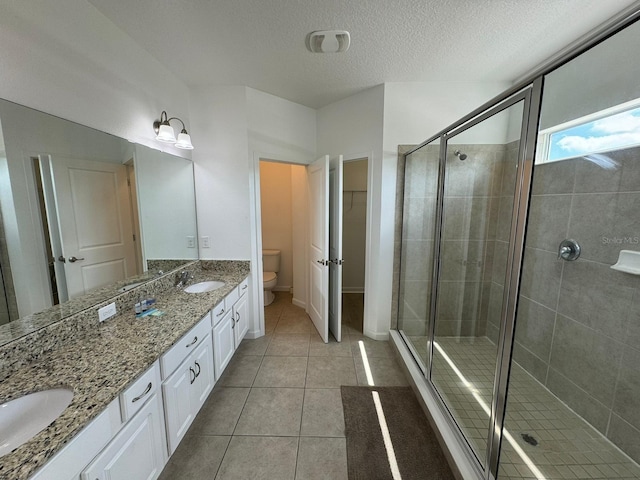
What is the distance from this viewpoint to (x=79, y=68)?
1.38 meters

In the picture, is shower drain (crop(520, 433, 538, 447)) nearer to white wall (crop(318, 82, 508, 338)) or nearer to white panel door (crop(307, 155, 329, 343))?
white wall (crop(318, 82, 508, 338))

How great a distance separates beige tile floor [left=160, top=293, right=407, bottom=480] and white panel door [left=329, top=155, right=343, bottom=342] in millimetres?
287

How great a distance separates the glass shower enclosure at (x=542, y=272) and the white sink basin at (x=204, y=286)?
Result: 6.40ft

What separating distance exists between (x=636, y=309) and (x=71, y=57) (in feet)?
11.0

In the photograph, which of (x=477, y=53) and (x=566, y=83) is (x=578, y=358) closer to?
(x=566, y=83)

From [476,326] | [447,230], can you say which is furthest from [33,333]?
[476,326]

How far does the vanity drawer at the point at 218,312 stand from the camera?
5.86 feet

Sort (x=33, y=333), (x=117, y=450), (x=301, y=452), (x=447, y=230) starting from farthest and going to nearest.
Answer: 1. (x=447, y=230)
2. (x=301, y=452)
3. (x=33, y=333)
4. (x=117, y=450)

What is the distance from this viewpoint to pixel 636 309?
52.7 inches

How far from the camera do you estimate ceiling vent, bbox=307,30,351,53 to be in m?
1.67

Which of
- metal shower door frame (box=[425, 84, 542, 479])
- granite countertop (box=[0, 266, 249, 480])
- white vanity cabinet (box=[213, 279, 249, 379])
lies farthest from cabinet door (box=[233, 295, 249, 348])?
metal shower door frame (box=[425, 84, 542, 479])

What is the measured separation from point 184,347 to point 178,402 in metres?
0.29

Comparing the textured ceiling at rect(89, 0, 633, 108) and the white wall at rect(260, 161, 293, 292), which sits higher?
the textured ceiling at rect(89, 0, 633, 108)

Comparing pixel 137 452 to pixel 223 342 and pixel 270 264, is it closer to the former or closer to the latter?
pixel 223 342
